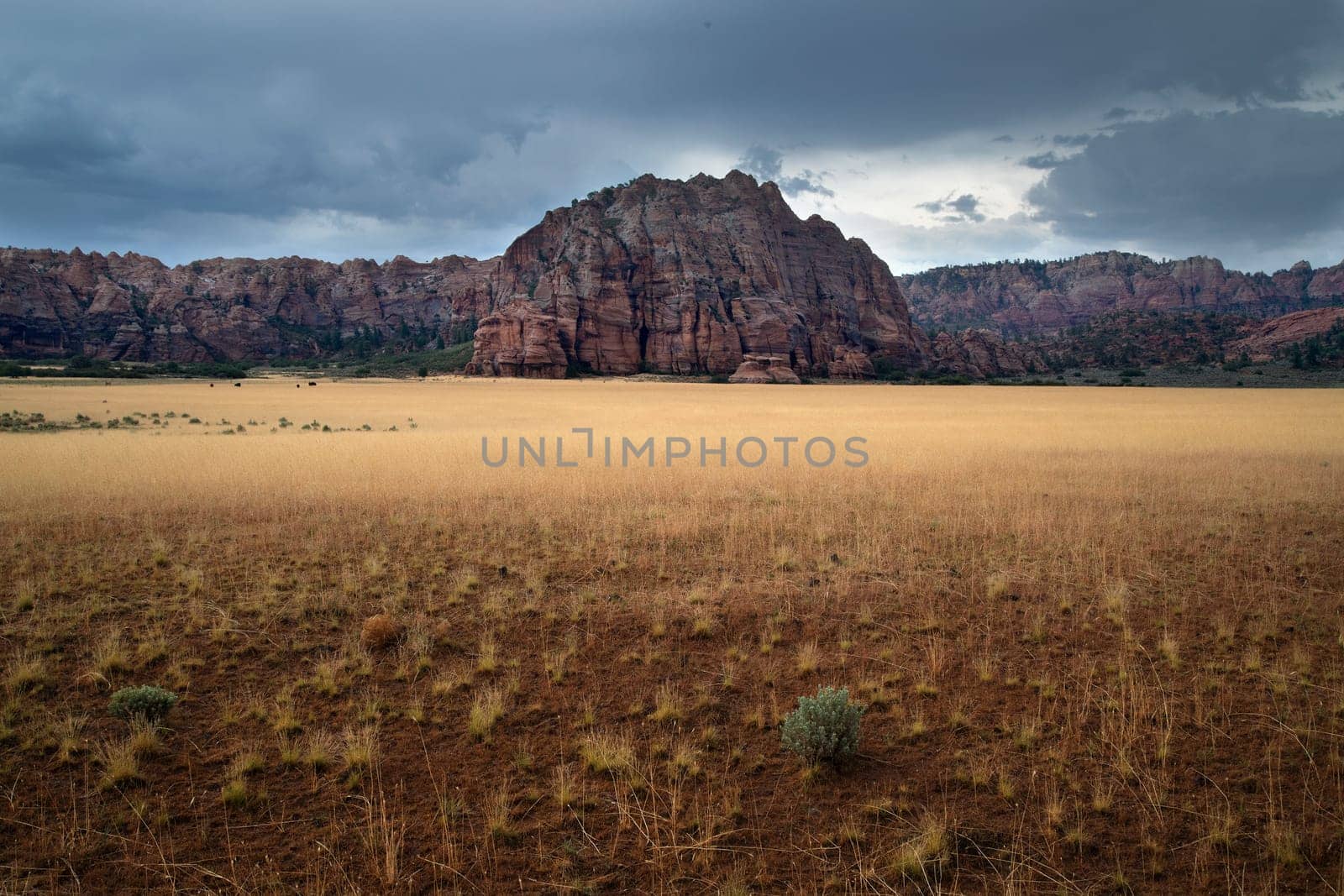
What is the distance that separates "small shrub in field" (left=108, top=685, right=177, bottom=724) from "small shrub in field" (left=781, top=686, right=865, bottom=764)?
527 centimetres

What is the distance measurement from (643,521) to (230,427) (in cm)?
2605

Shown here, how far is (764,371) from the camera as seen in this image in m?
105

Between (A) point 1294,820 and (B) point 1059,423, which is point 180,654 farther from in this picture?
(B) point 1059,423

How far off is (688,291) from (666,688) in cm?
12172

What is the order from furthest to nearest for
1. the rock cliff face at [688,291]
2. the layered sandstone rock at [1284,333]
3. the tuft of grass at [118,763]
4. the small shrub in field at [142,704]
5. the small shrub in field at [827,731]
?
1. the rock cliff face at [688,291]
2. the layered sandstone rock at [1284,333]
3. the small shrub in field at [142,704]
4. the small shrub in field at [827,731]
5. the tuft of grass at [118,763]

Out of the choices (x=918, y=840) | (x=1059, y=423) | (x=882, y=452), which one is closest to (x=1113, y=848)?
(x=918, y=840)

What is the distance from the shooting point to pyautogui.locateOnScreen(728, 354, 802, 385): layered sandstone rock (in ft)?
336

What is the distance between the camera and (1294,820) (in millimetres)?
→ 4254

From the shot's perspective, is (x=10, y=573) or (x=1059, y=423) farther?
(x=1059, y=423)

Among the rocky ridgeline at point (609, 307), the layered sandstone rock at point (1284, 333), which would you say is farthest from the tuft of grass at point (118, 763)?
the layered sandstone rock at point (1284, 333)

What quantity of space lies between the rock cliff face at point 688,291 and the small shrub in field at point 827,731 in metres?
106

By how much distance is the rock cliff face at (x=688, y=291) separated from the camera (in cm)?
11631

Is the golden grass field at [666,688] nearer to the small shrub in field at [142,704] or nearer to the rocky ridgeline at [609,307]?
the small shrub in field at [142,704]

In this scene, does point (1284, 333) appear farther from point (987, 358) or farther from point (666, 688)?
point (666, 688)
